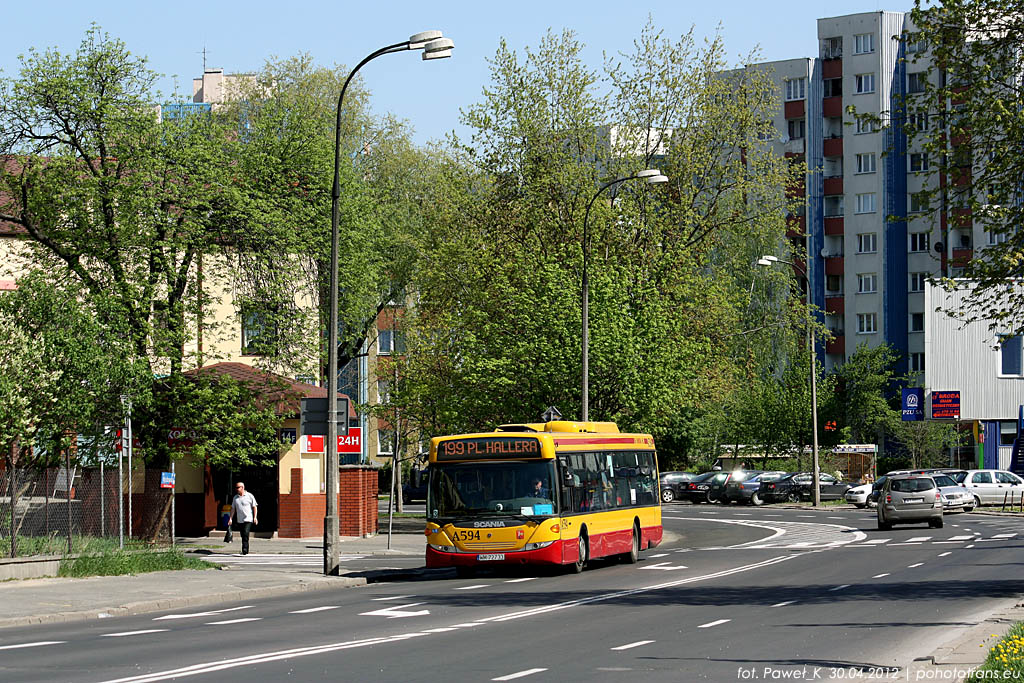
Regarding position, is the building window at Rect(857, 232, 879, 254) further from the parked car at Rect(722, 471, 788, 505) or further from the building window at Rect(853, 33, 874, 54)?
the parked car at Rect(722, 471, 788, 505)

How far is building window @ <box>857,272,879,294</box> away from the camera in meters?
90.1

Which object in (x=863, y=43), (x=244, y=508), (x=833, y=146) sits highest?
(x=863, y=43)

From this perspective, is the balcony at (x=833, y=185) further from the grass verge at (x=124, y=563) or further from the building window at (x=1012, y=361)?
the grass verge at (x=124, y=563)

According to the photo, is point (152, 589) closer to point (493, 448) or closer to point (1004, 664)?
point (493, 448)

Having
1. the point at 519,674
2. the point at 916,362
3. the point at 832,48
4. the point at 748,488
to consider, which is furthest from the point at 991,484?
the point at 519,674

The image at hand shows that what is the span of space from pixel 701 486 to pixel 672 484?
7.54 ft

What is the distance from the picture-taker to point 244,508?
1281 inches

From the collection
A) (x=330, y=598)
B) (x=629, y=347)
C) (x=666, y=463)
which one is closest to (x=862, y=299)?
(x=666, y=463)

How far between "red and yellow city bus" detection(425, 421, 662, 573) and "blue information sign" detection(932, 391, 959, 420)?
45.3m

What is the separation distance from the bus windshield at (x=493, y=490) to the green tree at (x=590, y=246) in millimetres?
13419

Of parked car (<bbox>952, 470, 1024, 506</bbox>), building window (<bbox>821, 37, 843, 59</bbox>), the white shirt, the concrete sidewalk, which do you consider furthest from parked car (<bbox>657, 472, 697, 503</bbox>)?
the concrete sidewalk

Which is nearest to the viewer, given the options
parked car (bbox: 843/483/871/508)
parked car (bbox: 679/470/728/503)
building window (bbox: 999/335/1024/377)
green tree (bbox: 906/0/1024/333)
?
green tree (bbox: 906/0/1024/333)

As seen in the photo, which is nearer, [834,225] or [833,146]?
[834,225]

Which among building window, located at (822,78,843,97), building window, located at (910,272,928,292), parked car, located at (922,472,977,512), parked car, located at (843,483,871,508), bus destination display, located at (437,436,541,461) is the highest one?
building window, located at (822,78,843,97)
